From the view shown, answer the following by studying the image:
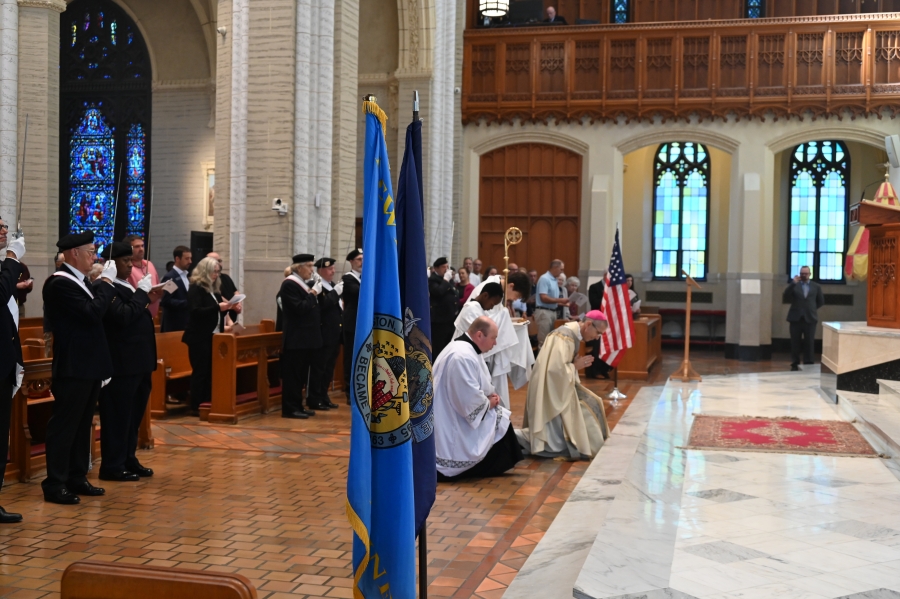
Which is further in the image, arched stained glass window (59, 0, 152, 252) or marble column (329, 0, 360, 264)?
arched stained glass window (59, 0, 152, 252)

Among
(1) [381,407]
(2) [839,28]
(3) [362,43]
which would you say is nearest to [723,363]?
(2) [839,28]

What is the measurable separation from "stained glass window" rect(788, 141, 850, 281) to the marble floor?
553 inches

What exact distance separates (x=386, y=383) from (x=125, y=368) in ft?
11.8

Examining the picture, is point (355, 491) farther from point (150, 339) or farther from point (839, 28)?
point (839, 28)

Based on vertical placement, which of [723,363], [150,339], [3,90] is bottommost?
[723,363]

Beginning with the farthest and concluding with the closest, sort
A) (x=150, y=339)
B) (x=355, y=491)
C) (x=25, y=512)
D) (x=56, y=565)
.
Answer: (x=150, y=339), (x=25, y=512), (x=56, y=565), (x=355, y=491)

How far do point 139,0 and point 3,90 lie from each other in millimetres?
7330

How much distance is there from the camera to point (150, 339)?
20.4 ft

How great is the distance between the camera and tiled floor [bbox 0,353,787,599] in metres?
4.26

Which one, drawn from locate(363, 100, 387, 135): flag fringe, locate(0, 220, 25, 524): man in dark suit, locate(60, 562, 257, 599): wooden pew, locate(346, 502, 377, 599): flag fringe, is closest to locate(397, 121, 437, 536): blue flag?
locate(363, 100, 387, 135): flag fringe

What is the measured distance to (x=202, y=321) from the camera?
8.69 metres

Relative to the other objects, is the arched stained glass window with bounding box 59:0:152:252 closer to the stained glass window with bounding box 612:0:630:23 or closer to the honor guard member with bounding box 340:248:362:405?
the honor guard member with bounding box 340:248:362:405

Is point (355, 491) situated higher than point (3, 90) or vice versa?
point (3, 90)

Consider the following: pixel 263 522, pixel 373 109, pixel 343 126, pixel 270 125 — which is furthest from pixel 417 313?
pixel 343 126
